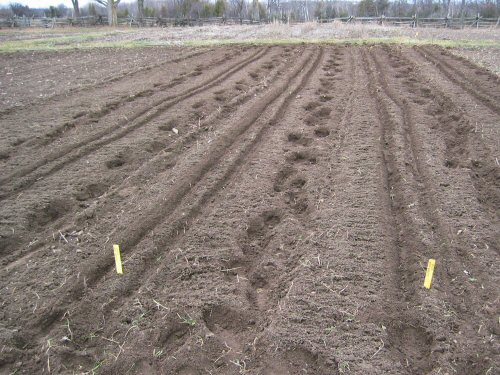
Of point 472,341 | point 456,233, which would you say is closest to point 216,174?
point 456,233

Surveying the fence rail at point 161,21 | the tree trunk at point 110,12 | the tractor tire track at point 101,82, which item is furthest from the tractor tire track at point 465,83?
the tree trunk at point 110,12

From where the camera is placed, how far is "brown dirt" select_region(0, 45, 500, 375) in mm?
2904

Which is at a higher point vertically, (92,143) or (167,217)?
(92,143)

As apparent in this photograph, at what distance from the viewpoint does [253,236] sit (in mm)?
4168

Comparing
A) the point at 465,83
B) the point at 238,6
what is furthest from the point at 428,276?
the point at 238,6

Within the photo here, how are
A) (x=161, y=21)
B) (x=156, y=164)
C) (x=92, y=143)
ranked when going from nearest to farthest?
(x=156, y=164) < (x=92, y=143) < (x=161, y=21)

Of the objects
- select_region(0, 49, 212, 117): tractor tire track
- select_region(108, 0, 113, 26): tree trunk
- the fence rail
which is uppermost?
select_region(108, 0, 113, 26): tree trunk

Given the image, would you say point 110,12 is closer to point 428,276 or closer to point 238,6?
point 238,6

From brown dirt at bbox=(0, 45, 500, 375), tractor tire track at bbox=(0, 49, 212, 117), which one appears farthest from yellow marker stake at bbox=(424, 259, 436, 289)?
tractor tire track at bbox=(0, 49, 212, 117)

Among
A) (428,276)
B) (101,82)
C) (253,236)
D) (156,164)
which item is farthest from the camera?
(101,82)

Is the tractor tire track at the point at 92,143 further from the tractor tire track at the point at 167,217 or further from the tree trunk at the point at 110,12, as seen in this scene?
the tree trunk at the point at 110,12

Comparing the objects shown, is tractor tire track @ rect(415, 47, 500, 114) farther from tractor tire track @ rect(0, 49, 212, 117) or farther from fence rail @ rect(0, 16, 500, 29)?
fence rail @ rect(0, 16, 500, 29)

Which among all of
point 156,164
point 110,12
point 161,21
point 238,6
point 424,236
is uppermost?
point 238,6

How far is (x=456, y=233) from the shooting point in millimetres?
4020
